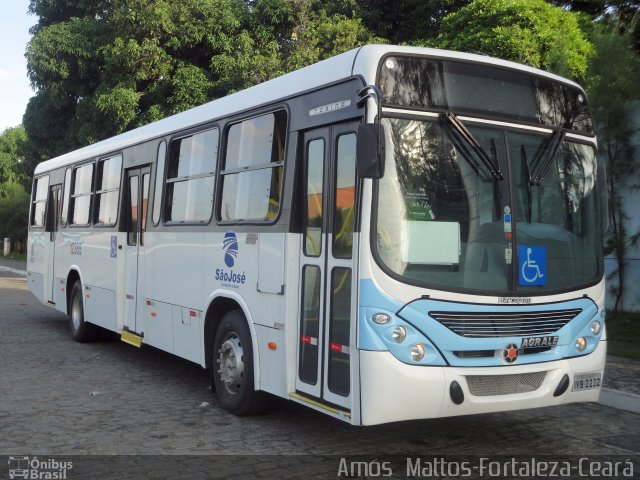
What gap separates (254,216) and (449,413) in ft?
8.77

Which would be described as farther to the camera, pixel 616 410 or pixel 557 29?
pixel 557 29

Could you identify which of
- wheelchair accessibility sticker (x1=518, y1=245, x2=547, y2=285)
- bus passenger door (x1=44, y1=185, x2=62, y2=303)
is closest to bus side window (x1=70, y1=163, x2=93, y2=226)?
bus passenger door (x1=44, y1=185, x2=62, y2=303)

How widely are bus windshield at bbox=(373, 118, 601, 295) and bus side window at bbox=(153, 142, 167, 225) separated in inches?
173

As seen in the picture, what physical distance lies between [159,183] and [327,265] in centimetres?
401

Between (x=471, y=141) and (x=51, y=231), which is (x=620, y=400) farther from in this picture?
(x=51, y=231)

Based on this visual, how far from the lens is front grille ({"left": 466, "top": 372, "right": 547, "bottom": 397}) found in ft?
18.2

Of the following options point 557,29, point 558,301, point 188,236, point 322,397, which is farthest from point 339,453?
point 557,29

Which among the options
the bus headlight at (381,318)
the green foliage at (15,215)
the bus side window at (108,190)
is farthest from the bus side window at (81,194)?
the green foliage at (15,215)

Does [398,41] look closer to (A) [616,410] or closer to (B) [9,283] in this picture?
(B) [9,283]

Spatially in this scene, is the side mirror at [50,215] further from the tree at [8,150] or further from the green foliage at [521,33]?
the tree at [8,150]

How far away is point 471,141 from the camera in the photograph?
576 cm

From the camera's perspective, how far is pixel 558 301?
19.7 ft

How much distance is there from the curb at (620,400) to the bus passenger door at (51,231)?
9522 millimetres

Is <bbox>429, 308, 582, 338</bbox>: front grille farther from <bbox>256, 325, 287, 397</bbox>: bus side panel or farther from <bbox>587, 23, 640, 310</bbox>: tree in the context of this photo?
<bbox>587, 23, 640, 310</bbox>: tree
